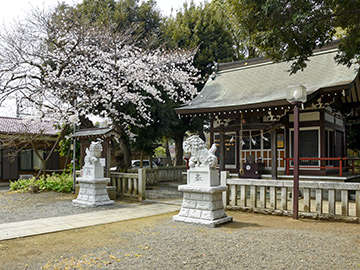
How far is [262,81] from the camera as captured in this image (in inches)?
578

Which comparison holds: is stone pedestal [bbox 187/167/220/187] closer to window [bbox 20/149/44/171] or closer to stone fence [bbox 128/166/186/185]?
stone fence [bbox 128/166/186/185]

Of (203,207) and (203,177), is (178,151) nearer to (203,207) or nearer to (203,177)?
(203,177)

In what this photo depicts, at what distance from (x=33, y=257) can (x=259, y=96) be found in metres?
10.4

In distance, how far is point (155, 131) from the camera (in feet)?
51.8

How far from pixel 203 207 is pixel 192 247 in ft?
5.87

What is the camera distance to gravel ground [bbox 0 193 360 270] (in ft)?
14.4

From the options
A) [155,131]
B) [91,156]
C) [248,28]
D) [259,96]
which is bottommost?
[91,156]

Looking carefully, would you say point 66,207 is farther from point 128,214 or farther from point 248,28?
point 248,28

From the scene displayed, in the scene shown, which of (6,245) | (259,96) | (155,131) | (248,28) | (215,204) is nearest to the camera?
(6,245)

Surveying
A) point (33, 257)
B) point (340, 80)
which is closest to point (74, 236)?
point (33, 257)

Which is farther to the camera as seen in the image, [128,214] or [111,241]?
[128,214]

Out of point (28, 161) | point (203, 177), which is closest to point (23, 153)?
point (28, 161)

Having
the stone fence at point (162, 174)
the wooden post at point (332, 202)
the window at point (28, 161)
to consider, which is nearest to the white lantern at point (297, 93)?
the wooden post at point (332, 202)

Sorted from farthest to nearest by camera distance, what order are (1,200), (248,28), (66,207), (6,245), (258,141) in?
(258,141), (1,200), (66,207), (248,28), (6,245)
